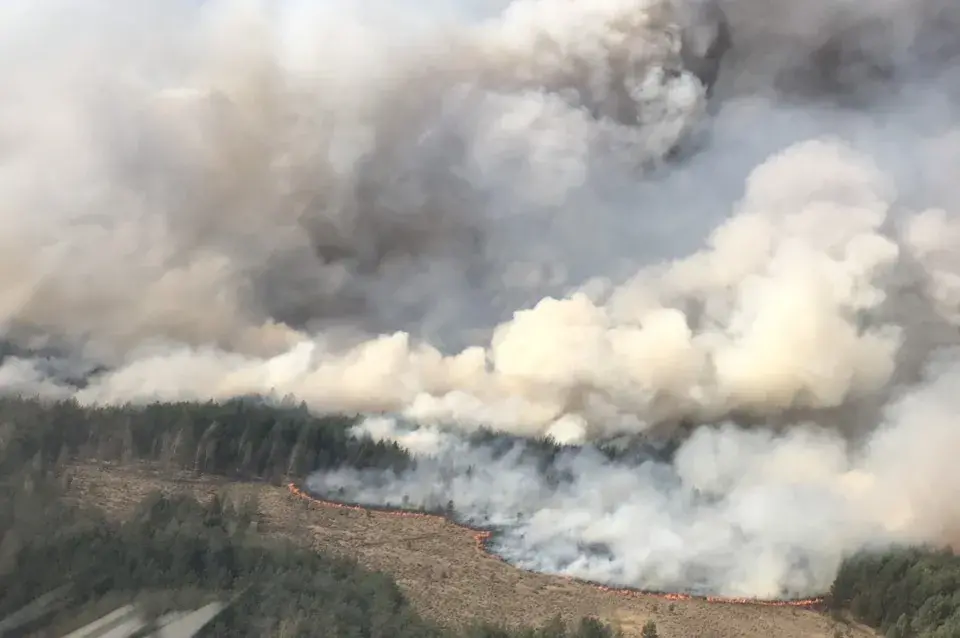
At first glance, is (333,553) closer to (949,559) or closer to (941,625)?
(941,625)

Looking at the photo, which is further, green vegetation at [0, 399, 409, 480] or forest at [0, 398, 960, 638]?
green vegetation at [0, 399, 409, 480]

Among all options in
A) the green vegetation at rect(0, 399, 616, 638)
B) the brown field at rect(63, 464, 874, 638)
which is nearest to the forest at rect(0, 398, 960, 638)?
the green vegetation at rect(0, 399, 616, 638)

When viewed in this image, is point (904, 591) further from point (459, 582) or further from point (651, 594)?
point (459, 582)

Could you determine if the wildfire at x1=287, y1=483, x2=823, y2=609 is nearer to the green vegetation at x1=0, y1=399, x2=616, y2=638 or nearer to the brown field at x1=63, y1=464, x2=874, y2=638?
the brown field at x1=63, y1=464, x2=874, y2=638

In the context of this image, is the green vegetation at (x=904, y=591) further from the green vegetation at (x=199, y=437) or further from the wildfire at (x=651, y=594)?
the green vegetation at (x=199, y=437)

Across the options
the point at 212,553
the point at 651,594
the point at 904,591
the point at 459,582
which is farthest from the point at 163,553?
the point at 904,591

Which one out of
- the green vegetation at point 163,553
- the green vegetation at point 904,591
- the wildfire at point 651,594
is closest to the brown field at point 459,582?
the wildfire at point 651,594

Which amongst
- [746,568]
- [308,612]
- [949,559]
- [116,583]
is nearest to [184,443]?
[308,612]
